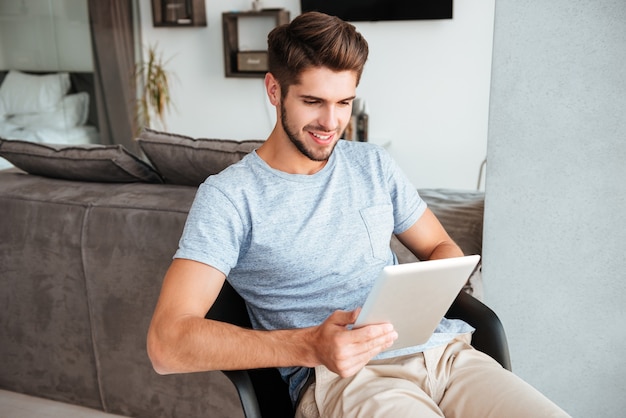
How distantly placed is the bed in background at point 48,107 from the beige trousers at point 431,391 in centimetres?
379

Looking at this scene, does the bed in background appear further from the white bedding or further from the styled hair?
the styled hair

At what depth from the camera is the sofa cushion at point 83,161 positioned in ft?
7.09

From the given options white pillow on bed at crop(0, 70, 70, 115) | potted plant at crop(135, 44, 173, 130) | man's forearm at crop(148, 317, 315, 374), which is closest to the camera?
man's forearm at crop(148, 317, 315, 374)

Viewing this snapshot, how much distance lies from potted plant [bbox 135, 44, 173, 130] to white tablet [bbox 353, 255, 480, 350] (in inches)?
184

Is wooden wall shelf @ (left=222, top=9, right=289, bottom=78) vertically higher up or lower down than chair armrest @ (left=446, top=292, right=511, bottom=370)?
higher up

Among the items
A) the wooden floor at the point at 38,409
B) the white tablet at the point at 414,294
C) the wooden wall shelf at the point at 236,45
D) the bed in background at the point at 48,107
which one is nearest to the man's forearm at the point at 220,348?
the white tablet at the point at 414,294

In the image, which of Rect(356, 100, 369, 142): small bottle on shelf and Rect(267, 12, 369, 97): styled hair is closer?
Rect(267, 12, 369, 97): styled hair

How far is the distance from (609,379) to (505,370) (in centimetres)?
64

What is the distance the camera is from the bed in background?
183 inches

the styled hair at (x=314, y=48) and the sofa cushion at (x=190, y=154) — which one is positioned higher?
the styled hair at (x=314, y=48)

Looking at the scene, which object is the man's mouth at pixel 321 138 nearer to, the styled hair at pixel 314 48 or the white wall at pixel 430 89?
the styled hair at pixel 314 48

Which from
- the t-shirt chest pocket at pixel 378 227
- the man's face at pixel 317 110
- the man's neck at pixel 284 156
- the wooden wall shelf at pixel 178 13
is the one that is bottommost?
the t-shirt chest pocket at pixel 378 227

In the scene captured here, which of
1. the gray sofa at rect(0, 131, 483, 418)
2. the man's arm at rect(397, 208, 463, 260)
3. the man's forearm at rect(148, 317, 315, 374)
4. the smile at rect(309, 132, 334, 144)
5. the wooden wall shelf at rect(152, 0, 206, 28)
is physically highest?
the wooden wall shelf at rect(152, 0, 206, 28)

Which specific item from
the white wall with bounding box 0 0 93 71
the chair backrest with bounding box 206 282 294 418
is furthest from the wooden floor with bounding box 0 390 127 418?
the white wall with bounding box 0 0 93 71
